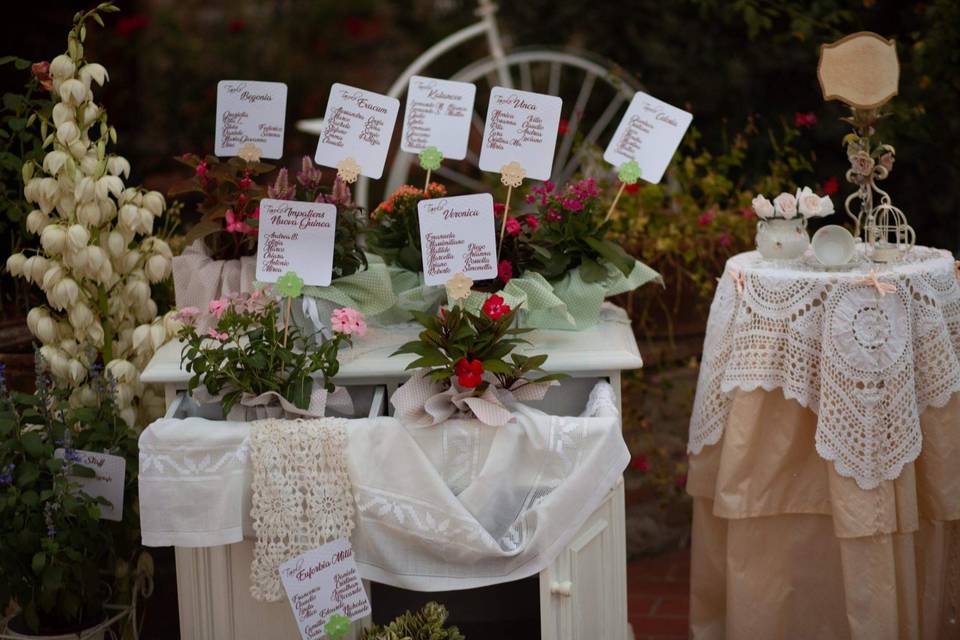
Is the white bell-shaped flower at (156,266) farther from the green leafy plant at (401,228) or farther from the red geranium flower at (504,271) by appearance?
the red geranium flower at (504,271)

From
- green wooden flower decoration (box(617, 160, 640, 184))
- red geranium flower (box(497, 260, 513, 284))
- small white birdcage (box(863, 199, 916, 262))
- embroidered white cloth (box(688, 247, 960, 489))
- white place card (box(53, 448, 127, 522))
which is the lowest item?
white place card (box(53, 448, 127, 522))

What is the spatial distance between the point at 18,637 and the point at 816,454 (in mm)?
1631

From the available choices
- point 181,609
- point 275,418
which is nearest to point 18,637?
point 181,609

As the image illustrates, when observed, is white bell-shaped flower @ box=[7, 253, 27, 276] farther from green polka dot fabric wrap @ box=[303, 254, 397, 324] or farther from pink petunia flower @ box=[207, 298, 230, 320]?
green polka dot fabric wrap @ box=[303, 254, 397, 324]

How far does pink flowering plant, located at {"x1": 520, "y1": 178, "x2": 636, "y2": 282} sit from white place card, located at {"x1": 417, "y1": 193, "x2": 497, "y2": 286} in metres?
0.30

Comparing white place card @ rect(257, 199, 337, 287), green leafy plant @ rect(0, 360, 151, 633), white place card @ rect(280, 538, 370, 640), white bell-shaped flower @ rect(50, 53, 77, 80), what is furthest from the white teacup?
white bell-shaped flower @ rect(50, 53, 77, 80)

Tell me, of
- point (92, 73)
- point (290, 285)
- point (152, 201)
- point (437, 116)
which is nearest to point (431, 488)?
point (290, 285)

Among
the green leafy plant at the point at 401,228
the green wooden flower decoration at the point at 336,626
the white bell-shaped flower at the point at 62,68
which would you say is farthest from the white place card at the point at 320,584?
the white bell-shaped flower at the point at 62,68

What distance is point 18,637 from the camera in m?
2.34

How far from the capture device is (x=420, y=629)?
2.08 m

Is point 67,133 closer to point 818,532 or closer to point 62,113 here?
point 62,113

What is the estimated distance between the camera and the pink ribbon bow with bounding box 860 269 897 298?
220 cm

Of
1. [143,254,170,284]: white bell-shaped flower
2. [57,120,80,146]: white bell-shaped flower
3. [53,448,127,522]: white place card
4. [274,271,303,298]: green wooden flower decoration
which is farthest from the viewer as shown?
[143,254,170,284]: white bell-shaped flower

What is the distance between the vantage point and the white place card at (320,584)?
79.5 inches
